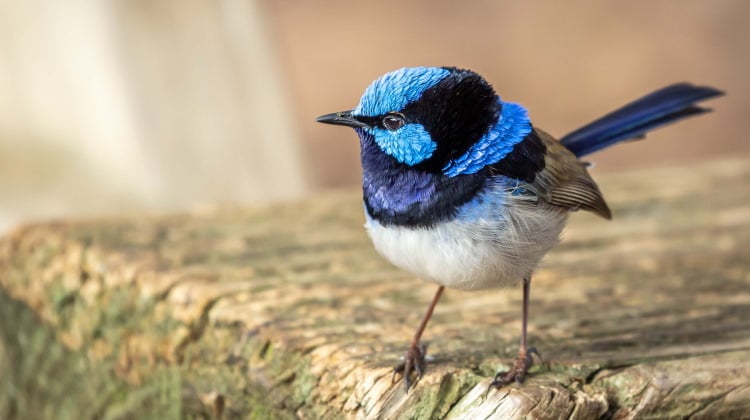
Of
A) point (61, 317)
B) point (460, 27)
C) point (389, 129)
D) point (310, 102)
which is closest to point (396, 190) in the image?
point (389, 129)

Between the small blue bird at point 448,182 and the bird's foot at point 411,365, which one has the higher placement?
the small blue bird at point 448,182

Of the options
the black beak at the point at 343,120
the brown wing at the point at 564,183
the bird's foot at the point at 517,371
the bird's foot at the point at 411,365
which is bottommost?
the bird's foot at the point at 517,371

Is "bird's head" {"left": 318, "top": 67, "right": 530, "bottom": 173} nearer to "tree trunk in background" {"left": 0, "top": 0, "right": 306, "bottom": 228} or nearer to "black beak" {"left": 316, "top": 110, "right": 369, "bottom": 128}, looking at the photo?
"black beak" {"left": 316, "top": 110, "right": 369, "bottom": 128}

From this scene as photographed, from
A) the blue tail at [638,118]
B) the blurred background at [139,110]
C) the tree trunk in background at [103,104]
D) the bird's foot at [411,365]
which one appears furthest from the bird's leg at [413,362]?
the tree trunk in background at [103,104]

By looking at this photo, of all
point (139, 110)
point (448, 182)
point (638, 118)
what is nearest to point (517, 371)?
point (448, 182)

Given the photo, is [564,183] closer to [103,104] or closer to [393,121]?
[393,121]

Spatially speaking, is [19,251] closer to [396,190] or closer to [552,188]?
[396,190]

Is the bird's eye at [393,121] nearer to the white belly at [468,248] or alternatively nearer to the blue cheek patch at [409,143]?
the blue cheek patch at [409,143]
